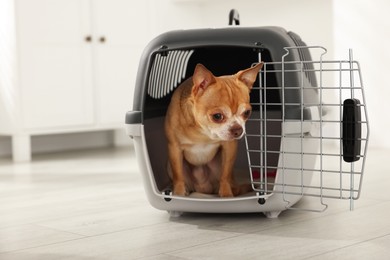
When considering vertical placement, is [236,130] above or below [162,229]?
above

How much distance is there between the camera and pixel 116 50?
3.50 metres

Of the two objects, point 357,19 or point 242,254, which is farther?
point 357,19

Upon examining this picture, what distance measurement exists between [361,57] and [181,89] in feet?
6.43

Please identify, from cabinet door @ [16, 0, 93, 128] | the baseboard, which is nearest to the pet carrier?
cabinet door @ [16, 0, 93, 128]

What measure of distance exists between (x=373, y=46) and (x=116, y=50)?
139 centimetres

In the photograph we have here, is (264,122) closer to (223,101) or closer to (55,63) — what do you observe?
(223,101)

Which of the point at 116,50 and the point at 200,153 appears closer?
the point at 200,153

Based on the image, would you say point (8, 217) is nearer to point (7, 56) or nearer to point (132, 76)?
point (7, 56)

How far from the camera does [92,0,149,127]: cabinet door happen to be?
135 inches

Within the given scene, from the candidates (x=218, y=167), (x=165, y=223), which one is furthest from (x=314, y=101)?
(x=165, y=223)

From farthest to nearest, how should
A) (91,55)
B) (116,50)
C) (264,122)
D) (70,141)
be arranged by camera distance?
(70,141)
(116,50)
(91,55)
(264,122)

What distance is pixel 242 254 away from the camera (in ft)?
4.06

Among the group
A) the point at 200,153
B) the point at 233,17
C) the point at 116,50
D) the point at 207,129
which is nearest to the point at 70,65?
the point at 116,50

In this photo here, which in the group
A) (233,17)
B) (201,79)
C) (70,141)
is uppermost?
(233,17)
